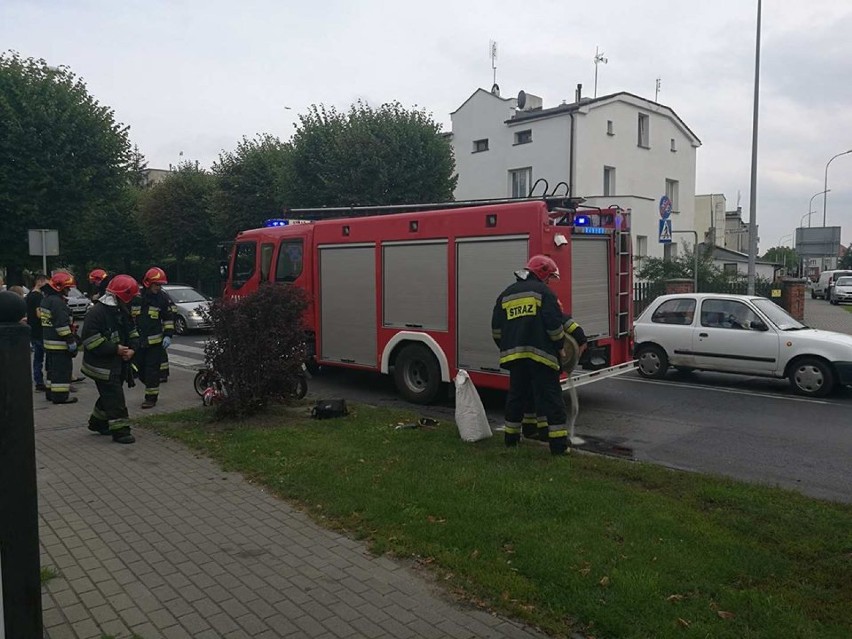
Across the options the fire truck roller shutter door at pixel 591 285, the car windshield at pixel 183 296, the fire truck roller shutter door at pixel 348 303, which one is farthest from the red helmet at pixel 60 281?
→ the car windshield at pixel 183 296

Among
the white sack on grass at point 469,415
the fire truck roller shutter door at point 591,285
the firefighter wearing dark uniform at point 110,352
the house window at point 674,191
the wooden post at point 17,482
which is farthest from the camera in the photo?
the house window at point 674,191

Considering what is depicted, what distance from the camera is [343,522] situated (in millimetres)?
5039

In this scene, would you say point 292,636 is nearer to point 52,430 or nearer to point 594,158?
point 52,430

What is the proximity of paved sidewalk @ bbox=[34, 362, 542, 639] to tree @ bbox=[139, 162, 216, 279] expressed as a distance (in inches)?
1003

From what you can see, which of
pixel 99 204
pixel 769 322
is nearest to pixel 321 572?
pixel 769 322

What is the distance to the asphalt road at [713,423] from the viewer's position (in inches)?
263

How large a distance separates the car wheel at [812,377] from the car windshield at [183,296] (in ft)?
54.1

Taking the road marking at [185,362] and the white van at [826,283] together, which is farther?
the white van at [826,283]

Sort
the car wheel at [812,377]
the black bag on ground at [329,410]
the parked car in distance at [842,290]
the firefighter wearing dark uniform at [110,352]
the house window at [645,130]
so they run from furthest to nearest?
the parked car in distance at [842,290]
the house window at [645,130]
the car wheel at [812,377]
the black bag on ground at [329,410]
the firefighter wearing dark uniform at [110,352]

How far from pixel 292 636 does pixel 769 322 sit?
30.8 ft

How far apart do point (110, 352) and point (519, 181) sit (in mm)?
24609

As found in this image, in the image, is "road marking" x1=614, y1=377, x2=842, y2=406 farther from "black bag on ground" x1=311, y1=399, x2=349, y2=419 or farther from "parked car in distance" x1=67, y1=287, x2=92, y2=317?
"parked car in distance" x1=67, y1=287, x2=92, y2=317

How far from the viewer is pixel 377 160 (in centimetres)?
2077

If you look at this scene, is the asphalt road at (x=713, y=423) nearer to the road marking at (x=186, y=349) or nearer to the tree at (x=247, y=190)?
the road marking at (x=186, y=349)
